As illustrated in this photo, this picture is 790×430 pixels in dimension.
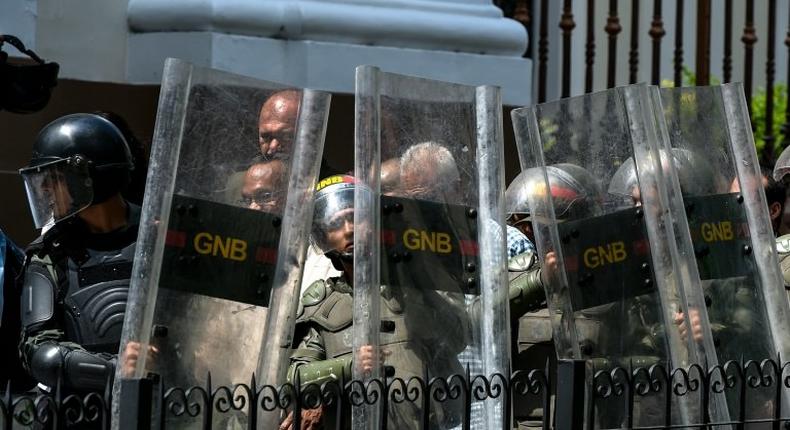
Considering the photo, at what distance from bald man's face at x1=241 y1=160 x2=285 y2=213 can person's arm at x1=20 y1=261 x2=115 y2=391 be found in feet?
1.85

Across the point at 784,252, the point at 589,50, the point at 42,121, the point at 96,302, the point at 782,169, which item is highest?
the point at 589,50

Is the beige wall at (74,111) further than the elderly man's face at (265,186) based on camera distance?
Yes

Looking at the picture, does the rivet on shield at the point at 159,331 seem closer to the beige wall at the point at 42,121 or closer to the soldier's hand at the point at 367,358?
the soldier's hand at the point at 367,358

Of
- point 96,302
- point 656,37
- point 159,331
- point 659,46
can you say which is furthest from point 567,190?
point 659,46

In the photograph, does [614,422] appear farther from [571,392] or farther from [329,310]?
[329,310]

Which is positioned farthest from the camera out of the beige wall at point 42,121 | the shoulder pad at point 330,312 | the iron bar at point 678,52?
the iron bar at point 678,52

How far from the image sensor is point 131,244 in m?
4.62

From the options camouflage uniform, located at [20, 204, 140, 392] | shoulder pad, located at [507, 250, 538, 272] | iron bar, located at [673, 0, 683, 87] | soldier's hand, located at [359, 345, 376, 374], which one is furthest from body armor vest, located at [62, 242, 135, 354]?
iron bar, located at [673, 0, 683, 87]

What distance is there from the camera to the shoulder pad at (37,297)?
4.36m

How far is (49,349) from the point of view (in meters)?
4.26

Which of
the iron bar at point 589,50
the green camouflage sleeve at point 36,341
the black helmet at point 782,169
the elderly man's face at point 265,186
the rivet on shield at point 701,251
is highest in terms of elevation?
the iron bar at point 589,50

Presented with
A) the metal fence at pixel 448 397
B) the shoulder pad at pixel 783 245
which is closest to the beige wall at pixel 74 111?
the shoulder pad at pixel 783 245

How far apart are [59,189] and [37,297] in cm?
30

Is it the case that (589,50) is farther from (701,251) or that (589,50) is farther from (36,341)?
(36,341)
